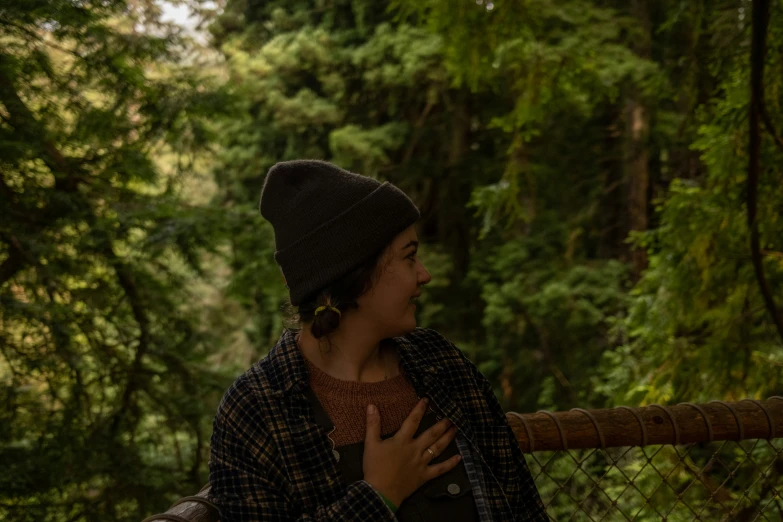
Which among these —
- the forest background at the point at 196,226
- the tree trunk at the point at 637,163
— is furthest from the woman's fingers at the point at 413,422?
the tree trunk at the point at 637,163

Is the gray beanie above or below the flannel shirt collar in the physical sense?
above

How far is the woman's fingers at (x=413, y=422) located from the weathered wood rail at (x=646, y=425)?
1.50ft

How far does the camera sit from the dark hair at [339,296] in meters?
1.41

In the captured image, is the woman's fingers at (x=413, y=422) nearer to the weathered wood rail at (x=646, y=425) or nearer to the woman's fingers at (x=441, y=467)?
the woman's fingers at (x=441, y=467)

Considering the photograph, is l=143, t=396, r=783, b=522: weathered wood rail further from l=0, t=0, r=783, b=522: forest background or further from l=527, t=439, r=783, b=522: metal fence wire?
l=0, t=0, r=783, b=522: forest background

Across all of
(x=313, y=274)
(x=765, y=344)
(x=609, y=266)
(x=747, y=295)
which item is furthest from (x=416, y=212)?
(x=609, y=266)

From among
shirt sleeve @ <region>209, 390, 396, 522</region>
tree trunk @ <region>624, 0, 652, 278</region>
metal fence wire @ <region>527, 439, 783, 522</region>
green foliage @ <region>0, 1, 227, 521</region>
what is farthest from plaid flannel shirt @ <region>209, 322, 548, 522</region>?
tree trunk @ <region>624, 0, 652, 278</region>

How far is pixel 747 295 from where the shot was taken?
3.86 metres

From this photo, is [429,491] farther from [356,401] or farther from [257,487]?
[257,487]

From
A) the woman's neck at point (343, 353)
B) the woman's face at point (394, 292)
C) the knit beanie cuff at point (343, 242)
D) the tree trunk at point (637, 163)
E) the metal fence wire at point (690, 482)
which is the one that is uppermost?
the knit beanie cuff at point (343, 242)

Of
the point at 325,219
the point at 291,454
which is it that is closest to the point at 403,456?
the point at 291,454

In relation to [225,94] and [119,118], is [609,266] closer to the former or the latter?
[225,94]

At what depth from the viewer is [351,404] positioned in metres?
1.42

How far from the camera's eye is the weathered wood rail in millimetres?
1818
